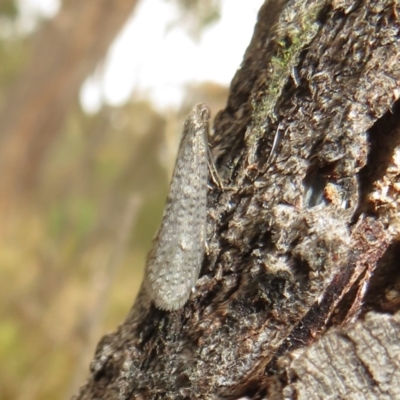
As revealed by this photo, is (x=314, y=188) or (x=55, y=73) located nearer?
(x=314, y=188)

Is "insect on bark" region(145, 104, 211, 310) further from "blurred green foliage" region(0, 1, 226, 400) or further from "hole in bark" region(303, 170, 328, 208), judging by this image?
"blurred green foliage" region(0, 1, 226, 400)

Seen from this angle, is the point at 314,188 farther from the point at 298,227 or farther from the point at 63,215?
the point at 63,215

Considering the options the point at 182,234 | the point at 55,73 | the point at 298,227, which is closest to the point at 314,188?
the point at 298,227

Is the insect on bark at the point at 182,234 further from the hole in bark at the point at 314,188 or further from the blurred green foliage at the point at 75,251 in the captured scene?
the blurred green foliage at the point at 75,251

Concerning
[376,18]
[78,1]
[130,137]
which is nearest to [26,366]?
[78,1]

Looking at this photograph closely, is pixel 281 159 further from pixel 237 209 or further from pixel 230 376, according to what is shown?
pixel 230 376

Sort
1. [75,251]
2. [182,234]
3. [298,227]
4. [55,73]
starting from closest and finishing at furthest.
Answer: [298,227], [182,234], [55,73], [75,251]

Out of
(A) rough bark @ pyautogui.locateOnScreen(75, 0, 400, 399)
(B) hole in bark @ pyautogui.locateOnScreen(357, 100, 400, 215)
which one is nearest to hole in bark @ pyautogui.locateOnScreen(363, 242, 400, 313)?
(A) rough bark @ pyautogui.locateOnScreen(75, 0, 400, 399)
